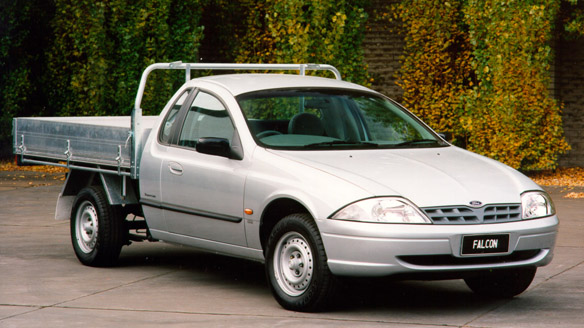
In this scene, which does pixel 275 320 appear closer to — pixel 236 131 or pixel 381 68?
pixel 236 131

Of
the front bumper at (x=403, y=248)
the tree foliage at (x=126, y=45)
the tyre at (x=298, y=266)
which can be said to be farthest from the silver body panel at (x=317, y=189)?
the tree foliage at (x=126, y=45)

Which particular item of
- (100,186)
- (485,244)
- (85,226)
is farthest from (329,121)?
(85,226)

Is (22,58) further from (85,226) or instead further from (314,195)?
(314,195)

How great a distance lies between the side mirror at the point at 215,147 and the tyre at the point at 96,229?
1671 millimetres

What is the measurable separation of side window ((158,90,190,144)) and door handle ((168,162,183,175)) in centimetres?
33

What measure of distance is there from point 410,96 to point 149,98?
451cm

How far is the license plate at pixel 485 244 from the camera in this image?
6426mm

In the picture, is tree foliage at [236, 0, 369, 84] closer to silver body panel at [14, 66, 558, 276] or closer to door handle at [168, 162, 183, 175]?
silver body panel at [14, 66, 558, 276]

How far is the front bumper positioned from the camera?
6.32 m

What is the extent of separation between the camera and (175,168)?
25.8 feet

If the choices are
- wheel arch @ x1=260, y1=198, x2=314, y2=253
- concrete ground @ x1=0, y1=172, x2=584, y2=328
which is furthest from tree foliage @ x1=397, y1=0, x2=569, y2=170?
wheel arch @ x1=260, y1=198, x2=314, y2=253

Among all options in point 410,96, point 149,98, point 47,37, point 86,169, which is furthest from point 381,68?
point 86,169

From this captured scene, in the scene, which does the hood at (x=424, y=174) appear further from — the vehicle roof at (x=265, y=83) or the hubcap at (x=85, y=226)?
the hubcap at (x=85, y=226)

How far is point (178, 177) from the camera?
7832 mm
